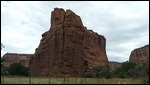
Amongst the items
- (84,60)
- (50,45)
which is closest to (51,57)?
(50,45)

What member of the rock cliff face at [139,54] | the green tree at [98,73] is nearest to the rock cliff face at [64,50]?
the green tree at [98,73]

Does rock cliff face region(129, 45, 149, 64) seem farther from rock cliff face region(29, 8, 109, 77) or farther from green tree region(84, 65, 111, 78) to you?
green tree region(84, 65, 111, 78)

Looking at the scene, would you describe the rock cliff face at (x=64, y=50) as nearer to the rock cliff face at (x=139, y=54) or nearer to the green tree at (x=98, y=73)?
the green tree at (x=98, y=73)

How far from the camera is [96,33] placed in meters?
138

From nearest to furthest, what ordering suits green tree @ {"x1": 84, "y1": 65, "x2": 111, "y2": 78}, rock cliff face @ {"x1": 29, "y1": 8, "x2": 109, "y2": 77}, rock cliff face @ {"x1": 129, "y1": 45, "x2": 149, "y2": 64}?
green tree @ {"x1": 84, "y1": 65, "x2": 111, "y2": 78}
rock cliff face @ {"x1": 29, "y1": 8, "x2": 109, "y2": 77}
rock cliff face @ {"x1": 129, "y1": 45, "x2": 149, "y2": 64}

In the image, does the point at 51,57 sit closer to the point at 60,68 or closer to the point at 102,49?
the point at 60,68

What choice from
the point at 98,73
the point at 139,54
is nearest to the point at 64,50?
the point at 98,73

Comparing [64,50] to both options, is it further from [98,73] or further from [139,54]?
[139,54]

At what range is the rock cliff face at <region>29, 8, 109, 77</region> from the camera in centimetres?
10419

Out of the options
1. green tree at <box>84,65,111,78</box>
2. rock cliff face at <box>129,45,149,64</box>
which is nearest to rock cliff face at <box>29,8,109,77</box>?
green tree at <box>84,65,111,78</box>

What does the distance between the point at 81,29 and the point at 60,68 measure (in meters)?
16.8

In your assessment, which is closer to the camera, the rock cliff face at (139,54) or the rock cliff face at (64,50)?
the rock cliff face at (64,50)

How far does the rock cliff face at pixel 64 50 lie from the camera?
10419 centimetres

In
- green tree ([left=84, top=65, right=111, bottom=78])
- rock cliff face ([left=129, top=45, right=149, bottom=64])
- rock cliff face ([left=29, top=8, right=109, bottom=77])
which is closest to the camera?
green tree ([left=84, top=65, right=111, bottom=78])
